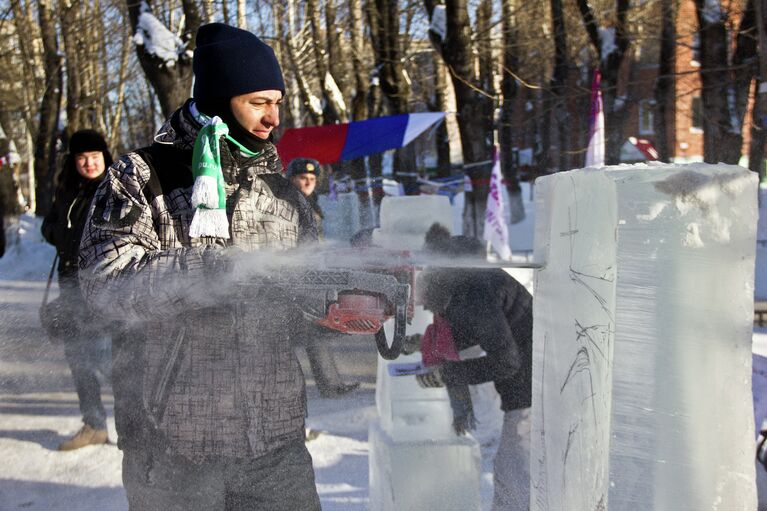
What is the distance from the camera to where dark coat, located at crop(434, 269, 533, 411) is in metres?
2.38

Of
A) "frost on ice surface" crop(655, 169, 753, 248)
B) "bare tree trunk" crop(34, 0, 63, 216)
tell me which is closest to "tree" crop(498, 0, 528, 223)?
"bare tree trunk" crop(34, 0, 63, 216)

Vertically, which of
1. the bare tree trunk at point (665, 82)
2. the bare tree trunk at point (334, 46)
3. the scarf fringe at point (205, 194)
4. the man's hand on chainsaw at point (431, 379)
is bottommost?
the man's hand on chainsaw at point (431, 379)

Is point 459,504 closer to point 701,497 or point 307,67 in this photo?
point 701,497

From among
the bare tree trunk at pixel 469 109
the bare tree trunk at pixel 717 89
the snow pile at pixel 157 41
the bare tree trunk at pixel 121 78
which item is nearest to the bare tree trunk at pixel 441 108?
the bare tree trunk at pixel 469 109

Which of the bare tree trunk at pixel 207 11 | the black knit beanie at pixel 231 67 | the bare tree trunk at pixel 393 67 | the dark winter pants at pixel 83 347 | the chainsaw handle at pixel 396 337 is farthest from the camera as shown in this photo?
the bare tree trunk at pixel 393 67

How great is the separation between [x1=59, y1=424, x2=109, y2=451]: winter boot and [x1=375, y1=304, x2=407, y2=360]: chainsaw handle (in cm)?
159

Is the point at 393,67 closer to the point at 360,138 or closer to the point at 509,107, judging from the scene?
the point at 360,138

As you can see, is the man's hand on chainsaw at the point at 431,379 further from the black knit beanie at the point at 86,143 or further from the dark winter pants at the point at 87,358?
the black knit beanie at the point at 86,143

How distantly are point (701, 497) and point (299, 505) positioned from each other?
85 centimetres

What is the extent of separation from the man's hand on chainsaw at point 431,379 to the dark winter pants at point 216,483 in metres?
0.92

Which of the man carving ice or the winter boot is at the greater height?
the man carving ice

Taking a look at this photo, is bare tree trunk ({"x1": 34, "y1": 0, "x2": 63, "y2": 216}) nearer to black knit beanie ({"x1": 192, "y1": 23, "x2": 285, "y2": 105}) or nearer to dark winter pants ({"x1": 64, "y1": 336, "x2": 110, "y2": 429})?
dark winter pants ({"x1": 64, "y1": 336, "x2": 110, "y2": 429})

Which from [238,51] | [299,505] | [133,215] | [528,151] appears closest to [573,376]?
[299,505]

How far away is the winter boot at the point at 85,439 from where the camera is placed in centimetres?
304
